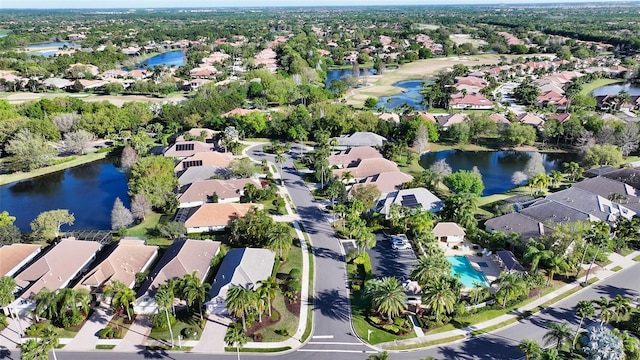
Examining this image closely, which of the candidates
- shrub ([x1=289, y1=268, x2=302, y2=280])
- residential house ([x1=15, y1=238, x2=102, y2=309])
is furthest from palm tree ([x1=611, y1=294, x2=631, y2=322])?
residential house ([x1=15, y1=238, x2=102, y2=309])

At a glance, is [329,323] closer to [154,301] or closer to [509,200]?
[154,301]

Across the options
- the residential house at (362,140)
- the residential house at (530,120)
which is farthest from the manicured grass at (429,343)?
the residential house at (530,120)

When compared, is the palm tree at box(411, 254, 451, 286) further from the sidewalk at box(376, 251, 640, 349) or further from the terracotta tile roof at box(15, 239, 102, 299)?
the terracotta tile roof at box(15, 239, 102, 299)

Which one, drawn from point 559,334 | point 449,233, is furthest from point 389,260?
point 559,334

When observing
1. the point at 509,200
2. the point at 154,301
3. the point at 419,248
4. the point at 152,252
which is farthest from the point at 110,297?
the point at 509,200

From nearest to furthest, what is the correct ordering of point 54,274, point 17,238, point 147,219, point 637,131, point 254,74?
point 54,274, point 17,238, point 147,219, point 637,131, point 254,74

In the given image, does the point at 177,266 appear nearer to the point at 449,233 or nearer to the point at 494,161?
the point at 449,233
